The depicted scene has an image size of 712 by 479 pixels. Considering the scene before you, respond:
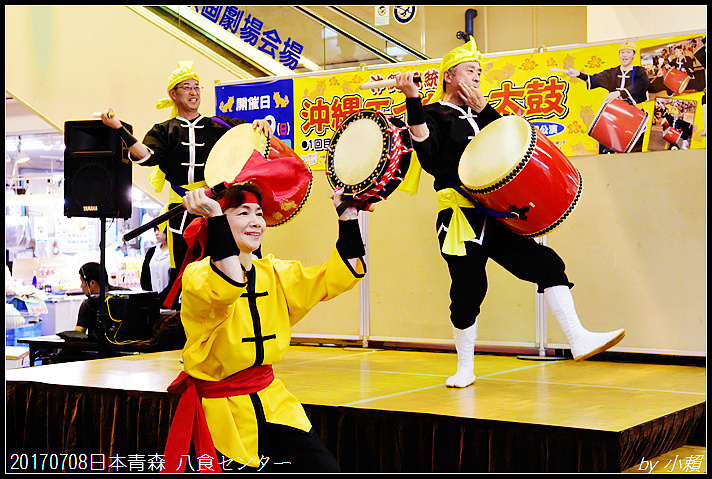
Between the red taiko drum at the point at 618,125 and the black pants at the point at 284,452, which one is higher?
the red taiko drum at the point at 618,125

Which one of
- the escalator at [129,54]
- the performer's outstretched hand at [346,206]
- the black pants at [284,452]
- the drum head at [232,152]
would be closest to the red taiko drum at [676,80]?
the drum head at [232,152]

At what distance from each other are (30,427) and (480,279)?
211cm

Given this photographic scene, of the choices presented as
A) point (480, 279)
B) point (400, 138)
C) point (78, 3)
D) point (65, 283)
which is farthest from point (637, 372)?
point (65, 283)

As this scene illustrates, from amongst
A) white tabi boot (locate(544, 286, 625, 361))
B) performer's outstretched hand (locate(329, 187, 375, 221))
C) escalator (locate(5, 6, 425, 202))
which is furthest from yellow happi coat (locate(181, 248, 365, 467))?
escalator (locate(5, 6, 425, 202))

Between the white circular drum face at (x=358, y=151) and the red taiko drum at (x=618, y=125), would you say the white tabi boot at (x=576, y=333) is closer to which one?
the white circular drum face at (x=358, y=151)

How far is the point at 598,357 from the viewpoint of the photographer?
4.18 metres

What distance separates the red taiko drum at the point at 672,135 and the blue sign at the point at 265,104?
2260mm

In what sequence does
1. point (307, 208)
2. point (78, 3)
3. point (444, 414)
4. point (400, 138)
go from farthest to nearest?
point (78, 3) → point (307, 208) → point (400, 138) → point (444, 414)

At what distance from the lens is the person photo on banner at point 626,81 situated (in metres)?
3.88

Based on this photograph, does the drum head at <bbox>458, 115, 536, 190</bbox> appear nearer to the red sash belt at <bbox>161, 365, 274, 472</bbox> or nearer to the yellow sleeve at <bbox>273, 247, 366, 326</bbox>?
the yellow sleeve at <bbox>273, 247, 366, 326</bbox>

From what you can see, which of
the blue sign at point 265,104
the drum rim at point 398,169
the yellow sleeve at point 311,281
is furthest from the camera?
the blue sign at point 265,104

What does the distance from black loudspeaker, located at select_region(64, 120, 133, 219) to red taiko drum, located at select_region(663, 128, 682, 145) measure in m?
3.19

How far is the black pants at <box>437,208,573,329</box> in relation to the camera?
3070mm

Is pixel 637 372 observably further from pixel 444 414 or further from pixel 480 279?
pixel 444 414
